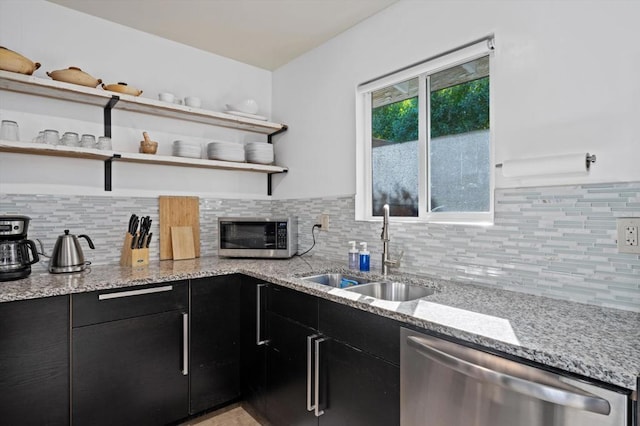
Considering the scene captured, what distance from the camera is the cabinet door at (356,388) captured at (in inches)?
52.7

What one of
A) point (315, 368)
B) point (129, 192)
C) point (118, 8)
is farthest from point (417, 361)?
point (118, 8)

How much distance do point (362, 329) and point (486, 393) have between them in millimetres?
507

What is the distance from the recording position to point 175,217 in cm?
264

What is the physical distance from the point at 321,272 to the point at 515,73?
4.60 ft

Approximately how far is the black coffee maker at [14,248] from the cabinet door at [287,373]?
127 centimetres

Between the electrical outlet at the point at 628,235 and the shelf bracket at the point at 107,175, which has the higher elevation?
the shelf bracket at the point at 107,175

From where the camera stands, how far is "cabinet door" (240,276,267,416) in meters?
2.05

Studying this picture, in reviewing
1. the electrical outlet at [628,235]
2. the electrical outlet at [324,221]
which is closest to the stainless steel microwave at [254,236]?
the electrical outlet at [324,221]

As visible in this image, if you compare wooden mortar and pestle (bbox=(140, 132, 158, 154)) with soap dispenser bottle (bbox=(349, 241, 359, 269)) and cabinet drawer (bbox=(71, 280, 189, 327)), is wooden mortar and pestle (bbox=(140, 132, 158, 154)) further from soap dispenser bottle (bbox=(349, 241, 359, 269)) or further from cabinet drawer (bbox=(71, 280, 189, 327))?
soap dispenser bottle (bbox=(349, 241, 359, 269))

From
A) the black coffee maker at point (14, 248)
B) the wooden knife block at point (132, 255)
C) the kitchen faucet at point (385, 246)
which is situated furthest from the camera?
the wooden knife block at point (132, 255)

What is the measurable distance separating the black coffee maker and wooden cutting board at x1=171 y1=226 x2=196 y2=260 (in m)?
0.83

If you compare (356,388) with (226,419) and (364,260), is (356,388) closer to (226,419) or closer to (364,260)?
(364,260)

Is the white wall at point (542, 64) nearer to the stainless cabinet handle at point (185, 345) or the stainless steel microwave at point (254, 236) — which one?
the stainless steel microwave at point (254, 236)

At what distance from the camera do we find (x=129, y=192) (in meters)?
2.48
